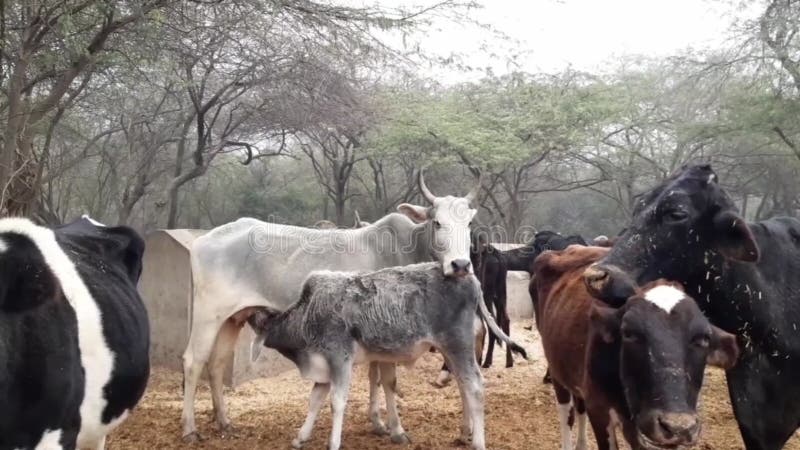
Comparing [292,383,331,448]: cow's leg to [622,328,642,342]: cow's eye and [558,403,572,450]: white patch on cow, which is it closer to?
[558,403,572,450]: white patch on cow

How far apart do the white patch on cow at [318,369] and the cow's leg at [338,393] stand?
0.29 ft

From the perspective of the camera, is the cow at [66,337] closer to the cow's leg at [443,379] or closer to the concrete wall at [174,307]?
the concrete wall at [174,307]

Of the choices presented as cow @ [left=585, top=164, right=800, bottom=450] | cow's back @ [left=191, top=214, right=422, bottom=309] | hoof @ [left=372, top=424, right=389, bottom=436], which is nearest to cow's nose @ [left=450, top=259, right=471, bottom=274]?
cow's back @ [left=191, top=214, right=422, bottom=309]

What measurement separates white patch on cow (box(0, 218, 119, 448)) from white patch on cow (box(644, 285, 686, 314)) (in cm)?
275

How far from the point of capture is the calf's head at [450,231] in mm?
6345

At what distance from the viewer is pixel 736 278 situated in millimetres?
3842

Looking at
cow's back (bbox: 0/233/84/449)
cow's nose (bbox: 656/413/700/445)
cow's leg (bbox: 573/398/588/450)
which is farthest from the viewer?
cow's leg (bbox: 573/398/588/450)

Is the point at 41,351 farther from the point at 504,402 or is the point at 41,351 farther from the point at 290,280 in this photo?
the point at 504,402

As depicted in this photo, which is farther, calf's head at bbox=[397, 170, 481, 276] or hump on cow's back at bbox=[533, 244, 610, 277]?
calf's head at bbox=[397, 170, 481, 276]

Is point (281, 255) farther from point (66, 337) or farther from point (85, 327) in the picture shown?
point (66, 337)

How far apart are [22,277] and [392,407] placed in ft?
12.7

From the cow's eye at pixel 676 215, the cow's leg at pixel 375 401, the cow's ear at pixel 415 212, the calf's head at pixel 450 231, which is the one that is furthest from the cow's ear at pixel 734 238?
the cow's ear at pixel 415 212

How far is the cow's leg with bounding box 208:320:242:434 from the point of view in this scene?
23.0ft

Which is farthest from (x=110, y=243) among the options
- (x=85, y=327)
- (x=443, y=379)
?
(x=443, y=379)
